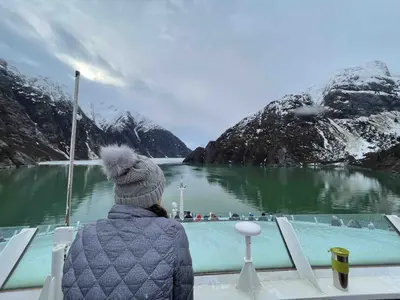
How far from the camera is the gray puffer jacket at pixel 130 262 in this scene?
35.7 inches

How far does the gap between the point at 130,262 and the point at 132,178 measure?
1.30 ft

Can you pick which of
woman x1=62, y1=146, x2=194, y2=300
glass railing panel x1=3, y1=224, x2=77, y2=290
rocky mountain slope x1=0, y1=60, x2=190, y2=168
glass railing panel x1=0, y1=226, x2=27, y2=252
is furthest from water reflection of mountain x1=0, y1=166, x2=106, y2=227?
rocky mountain slope x1=0, y1=60, x2=190, y2=168

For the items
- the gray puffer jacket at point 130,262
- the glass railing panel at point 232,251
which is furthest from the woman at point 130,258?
the glass railing panel at point 232,251

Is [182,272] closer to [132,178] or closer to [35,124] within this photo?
[132,178]

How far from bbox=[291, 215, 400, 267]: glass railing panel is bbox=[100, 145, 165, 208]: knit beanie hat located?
262 cm

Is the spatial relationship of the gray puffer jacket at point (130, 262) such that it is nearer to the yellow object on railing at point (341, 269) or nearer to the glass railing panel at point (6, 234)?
the yellow object on railing at point (341, 269)

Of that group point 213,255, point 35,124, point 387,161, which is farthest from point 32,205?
point 35,124

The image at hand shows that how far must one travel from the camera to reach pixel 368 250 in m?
3.17

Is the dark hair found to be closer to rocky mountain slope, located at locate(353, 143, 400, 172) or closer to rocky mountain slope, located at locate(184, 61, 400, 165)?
rocky mountain slope, located at locate(353, 143, 400, 172)

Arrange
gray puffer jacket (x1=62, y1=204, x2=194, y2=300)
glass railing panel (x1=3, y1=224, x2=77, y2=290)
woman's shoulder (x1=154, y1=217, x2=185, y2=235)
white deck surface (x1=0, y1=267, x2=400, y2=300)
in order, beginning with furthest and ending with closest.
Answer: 1. glass railing panel (x1=3, y1=224, x2=77, y2=290)
2. white deck surface (x1=0, y1=267, x2=400, y2=300)
3. woman's shoulder (x1=154, y1=217, x2=185, y2=235)
4. gray puffer jacket (x1=62, y1=204, x2=194, y2=300)

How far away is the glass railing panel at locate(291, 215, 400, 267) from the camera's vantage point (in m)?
2.95

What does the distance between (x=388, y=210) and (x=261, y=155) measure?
7799cm

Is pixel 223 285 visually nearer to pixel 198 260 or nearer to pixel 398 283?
pixel 198 260

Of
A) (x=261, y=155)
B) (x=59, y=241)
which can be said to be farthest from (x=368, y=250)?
(x=261, y=155)
